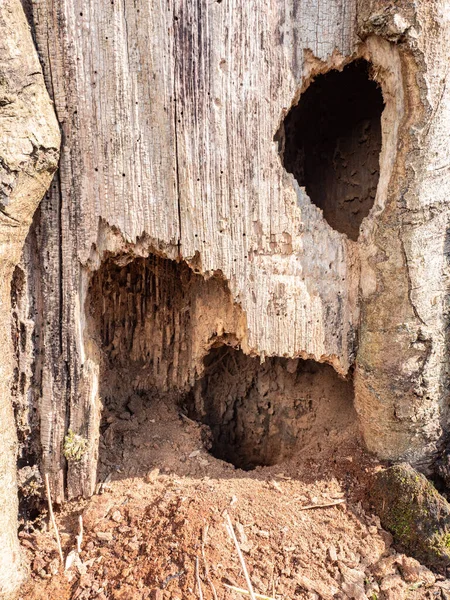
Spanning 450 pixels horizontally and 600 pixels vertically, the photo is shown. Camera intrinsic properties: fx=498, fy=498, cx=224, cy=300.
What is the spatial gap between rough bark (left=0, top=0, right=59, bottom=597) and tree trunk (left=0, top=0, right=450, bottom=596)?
143 millimetres

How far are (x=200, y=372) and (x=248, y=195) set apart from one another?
4.59 ft

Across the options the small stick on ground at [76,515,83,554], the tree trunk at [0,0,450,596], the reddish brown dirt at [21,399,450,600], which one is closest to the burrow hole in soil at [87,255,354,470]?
the tree trunk at [0,0,450,596]

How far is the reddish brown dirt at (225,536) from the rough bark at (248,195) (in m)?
0.26

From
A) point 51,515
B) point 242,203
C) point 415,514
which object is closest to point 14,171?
point 242,203

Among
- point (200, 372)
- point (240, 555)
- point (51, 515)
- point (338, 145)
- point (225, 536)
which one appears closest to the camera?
point (240, 555)

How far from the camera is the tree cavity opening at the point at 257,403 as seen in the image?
3.53 metres

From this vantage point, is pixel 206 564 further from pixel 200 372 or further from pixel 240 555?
pixel 200 372

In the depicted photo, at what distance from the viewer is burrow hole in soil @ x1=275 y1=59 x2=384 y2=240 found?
134 inches

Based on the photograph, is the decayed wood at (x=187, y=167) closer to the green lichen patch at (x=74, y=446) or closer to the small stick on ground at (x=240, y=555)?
the green lichen patch at (x=74, y=446)

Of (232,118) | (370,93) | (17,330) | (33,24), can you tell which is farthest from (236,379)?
(33,24)

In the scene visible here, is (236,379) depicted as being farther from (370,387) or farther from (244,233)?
(244,233)

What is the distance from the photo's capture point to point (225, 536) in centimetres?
243

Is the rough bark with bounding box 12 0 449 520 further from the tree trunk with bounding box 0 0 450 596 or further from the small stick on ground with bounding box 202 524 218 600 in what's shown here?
the small stick on ground with bounding box 202 524 218 600

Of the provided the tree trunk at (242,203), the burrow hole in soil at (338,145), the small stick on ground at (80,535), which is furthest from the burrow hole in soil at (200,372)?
the burrow hole in soil at (338,145)
